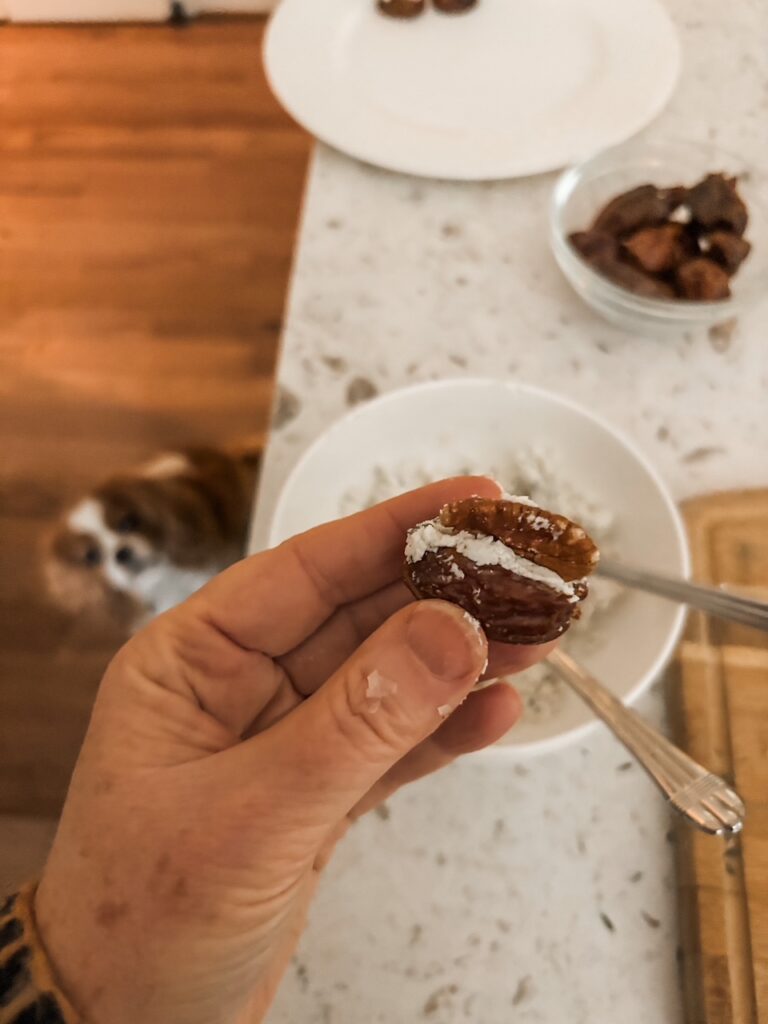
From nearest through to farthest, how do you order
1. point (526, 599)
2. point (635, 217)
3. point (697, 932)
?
point (526, 599) < point (697, 932) < point (635, 217)

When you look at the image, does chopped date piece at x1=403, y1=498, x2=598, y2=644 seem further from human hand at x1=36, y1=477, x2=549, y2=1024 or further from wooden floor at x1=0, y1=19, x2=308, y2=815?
wooden floor at x1=0, y1=19, x2=308, y2=815

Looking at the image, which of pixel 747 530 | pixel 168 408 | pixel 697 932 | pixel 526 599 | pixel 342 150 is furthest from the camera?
pixel 168 408

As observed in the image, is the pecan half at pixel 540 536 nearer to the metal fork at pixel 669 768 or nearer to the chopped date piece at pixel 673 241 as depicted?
the metal fork at pixel 669 768

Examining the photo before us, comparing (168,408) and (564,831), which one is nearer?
(564,831)

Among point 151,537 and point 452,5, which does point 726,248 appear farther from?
point 151,537

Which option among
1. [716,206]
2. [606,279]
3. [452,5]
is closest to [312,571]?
[606,279]

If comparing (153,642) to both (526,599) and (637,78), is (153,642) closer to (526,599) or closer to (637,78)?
(526,599)

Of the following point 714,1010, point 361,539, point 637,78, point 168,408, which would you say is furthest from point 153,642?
point 168,408

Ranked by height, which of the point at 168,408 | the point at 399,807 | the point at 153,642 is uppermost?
the point at 153,642
